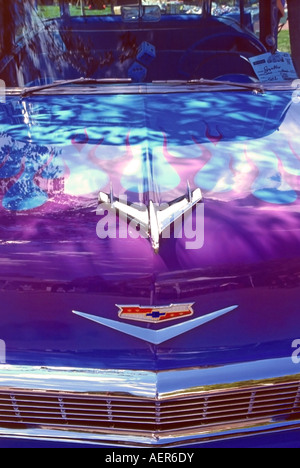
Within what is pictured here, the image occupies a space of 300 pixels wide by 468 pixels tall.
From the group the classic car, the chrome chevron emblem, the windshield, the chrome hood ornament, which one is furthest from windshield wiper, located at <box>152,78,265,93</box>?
the chrome chevron emblem

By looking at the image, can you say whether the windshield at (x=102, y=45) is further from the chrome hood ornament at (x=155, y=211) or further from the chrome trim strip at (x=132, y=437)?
the chrome trim strip at (x=132, y=437)

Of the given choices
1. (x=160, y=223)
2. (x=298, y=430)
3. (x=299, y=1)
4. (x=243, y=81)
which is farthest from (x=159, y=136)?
(x=299, y=1)

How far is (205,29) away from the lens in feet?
10.9

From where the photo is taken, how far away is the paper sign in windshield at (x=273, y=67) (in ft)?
10.2

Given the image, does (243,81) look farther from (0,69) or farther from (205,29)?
(0,69)

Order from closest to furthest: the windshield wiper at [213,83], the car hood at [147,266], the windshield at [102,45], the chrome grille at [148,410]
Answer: the car hood at [147,266]
the chrome grille at [148,410]
the windshield wiper at [213,83]
the windshield at [102,45]

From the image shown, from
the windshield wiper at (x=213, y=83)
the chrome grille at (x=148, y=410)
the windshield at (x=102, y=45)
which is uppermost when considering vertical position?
the windshield at (x=102, y=45)

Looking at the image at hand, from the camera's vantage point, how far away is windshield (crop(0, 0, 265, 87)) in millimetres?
3105

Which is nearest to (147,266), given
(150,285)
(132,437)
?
(150,285)

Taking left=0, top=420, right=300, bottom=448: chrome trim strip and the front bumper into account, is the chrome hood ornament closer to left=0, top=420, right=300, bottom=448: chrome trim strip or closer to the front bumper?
the front bumper

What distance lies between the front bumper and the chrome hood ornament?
0.45 meters

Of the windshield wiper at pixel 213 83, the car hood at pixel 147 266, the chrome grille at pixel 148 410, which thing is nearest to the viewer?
the car hood at pixel 147 266

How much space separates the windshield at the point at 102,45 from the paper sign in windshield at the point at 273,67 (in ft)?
Result: 0.19

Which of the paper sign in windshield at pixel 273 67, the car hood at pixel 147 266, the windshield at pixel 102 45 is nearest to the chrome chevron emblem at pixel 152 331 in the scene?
the car hood at pixel 147 266
